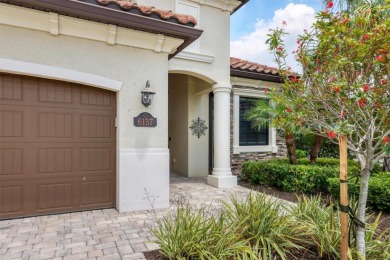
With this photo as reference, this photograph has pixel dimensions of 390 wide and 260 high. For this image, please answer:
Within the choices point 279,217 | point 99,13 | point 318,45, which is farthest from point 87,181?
point 318,45

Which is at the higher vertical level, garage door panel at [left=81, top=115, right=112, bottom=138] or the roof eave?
the roof eave

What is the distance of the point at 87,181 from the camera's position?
220 inches

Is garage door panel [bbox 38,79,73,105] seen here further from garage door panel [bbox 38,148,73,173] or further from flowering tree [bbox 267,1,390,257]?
flowering tree [bbox 267,1,390,257]

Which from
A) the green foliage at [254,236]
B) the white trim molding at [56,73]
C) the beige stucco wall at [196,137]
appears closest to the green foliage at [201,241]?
the green foliage at [254,236]

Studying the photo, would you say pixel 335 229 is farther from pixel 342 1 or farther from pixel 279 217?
pixel 342 1

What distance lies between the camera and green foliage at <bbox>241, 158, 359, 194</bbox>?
7.42 m

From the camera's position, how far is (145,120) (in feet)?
19.1

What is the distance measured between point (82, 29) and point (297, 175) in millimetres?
7051

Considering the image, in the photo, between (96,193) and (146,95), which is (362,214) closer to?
(146,95)

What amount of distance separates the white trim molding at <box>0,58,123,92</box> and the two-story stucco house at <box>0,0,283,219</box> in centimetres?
2

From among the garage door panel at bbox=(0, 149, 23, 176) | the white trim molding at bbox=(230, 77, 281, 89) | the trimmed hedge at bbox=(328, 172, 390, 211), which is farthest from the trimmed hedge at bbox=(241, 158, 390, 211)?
the garage door panel at bbox=(0, 149, 23, 176)

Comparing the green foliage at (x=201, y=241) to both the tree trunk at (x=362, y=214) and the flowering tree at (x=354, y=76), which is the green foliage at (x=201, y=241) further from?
the flowering tree at (x=354, y=76)

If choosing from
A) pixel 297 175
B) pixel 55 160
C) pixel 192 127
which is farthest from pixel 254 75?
pixel 55 160

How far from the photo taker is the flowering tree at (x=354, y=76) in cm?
291
